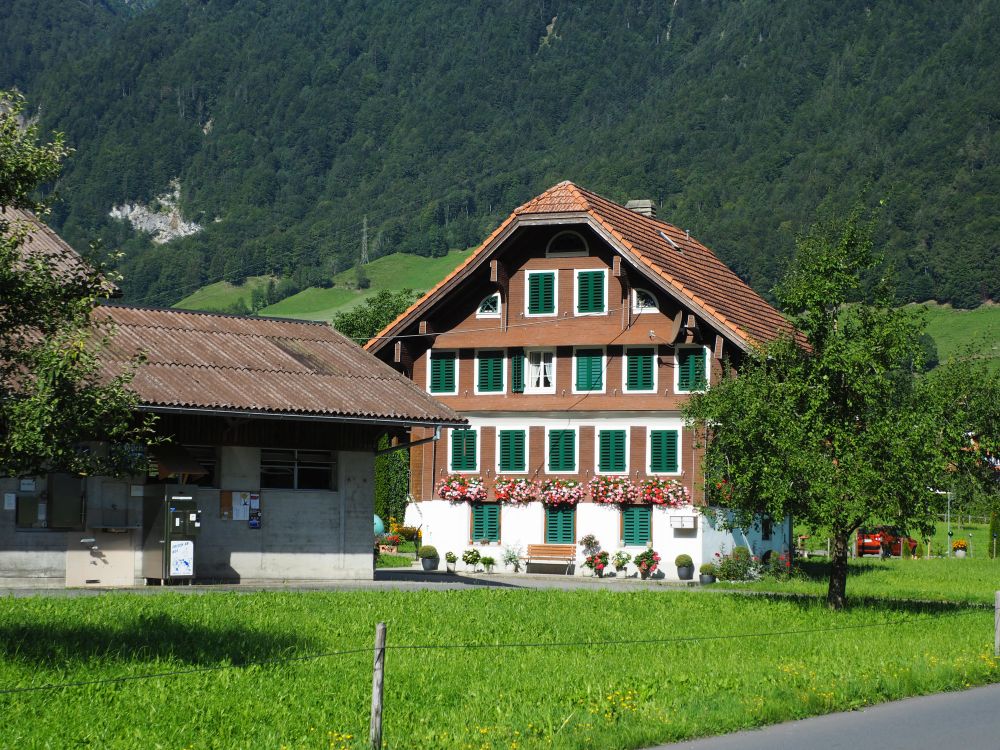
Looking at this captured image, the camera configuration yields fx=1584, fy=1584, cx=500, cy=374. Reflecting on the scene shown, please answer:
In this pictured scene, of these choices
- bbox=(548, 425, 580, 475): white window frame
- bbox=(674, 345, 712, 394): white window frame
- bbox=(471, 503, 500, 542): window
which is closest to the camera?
bbox=(674, 345, 712, 394): white window frame

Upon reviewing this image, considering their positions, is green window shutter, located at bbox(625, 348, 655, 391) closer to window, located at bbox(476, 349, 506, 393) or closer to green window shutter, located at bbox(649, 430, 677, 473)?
green window shutter, located at bbox(649, 430, 677, 473)

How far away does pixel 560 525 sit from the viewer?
45.3 metres

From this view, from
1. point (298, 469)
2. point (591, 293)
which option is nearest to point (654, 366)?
point (591, 293)

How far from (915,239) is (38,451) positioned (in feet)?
590

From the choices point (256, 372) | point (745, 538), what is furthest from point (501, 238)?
point (256, 372)

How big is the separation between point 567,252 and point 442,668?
92.2ft

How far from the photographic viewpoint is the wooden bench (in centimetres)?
4472

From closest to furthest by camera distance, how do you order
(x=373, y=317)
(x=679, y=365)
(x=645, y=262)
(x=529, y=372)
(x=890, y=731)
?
(x=890, y=731) → (x=645, y=262) → (x=679, y=365) → (x=529, y=372) → (x=373, y=317)

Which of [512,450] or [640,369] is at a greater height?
[640,369]

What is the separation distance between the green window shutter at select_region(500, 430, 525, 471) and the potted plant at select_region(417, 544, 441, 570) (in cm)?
320

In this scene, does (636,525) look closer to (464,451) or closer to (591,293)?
(464,451)

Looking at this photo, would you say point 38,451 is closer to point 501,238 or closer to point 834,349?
point 834,349

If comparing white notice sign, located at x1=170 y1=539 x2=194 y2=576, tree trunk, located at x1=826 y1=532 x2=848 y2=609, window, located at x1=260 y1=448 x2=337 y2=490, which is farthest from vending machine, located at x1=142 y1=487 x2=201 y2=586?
tree trunk, located at x1=826 y1=532 x2=848 y2=609

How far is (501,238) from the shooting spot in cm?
4556
